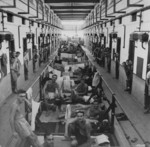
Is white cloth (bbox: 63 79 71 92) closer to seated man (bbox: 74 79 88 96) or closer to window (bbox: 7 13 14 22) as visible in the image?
seated man (bbox: 74 79 88 96)

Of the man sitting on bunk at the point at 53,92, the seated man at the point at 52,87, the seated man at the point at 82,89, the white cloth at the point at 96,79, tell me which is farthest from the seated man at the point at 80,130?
the white cloth at the point at 96,79

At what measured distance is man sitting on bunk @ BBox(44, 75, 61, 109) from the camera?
7.74 metres

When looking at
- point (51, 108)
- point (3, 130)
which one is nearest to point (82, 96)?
point (51, 108)

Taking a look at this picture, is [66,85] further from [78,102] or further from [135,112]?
[135,112]

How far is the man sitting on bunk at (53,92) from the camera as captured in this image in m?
7.74

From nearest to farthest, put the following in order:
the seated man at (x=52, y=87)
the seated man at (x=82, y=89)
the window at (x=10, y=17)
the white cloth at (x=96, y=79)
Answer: the seated man at (x=52, y=87), the seated man at (x=82, y=89), the white cloth at (x=96, y=79), the window at (x=10, y=17)

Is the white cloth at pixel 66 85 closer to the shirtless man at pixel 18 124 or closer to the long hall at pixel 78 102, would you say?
the long hall at pixel 78 102

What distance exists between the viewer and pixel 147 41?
798 centimetres

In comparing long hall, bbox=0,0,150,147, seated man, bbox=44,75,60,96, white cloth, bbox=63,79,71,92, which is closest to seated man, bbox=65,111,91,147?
long hall, bbox=0,0,150,147

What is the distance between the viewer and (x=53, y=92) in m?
8.09

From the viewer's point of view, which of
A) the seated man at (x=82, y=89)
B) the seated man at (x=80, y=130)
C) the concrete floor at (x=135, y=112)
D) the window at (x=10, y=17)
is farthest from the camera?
the window at (x=10, y=17)

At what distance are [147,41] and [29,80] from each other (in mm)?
6812

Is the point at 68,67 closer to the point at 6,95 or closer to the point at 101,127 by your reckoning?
the point at 6,95

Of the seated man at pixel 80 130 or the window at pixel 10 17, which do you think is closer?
the seated man at pixel 80 130
